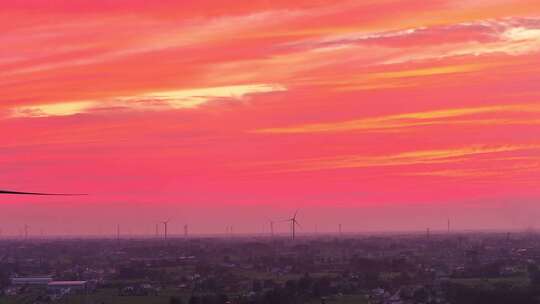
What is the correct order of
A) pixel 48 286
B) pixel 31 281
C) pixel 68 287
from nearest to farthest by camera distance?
1. pixel 68 287
2. pixel 48 286
3. pixel 31 281

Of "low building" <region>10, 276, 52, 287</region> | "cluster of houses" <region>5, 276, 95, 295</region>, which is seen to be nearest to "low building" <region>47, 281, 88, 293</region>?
"cluster of houses" <region>5, 276, 95, 295</region>

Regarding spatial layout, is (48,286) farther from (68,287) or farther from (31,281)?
(31,281)

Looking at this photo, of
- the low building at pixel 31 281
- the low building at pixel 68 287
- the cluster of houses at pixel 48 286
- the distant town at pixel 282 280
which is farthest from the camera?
the low building at pixel 31 281

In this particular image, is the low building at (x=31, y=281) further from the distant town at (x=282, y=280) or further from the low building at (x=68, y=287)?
the low building at (x=68, y=287)

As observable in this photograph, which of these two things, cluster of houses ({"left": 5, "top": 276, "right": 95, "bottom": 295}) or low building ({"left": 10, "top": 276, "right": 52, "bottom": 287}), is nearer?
cluster of houses ({"left": 5, "top": 276, "right": 95, "bottom": 295})

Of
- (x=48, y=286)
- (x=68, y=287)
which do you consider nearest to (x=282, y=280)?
(x=68, y=287)

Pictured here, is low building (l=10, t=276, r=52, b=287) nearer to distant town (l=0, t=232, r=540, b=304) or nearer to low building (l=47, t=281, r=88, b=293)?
distant town (l=0, t=232, r=540, b=304)

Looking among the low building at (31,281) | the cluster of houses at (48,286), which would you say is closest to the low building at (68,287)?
the cluster of houses at (48,286)

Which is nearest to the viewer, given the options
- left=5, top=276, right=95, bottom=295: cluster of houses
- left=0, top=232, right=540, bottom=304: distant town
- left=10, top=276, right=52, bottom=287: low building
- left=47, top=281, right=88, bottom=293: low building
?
left=0, top=232, right=540, bottom=304: distant town

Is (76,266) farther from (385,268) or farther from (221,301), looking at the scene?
(221,301)

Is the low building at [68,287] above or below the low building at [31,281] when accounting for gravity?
below

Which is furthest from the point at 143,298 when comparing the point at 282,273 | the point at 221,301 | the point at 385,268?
the point at 385,268

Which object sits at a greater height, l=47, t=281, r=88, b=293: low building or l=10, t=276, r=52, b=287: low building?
l=10, t=276, r=52, b=287: low building
